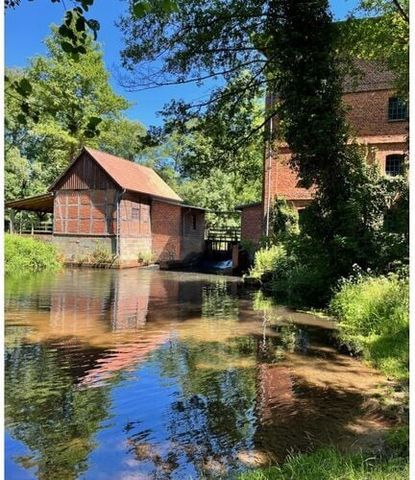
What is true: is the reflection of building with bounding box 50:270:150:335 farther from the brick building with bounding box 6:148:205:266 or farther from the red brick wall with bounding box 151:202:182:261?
the red brick wall with bounding box 151:202:182:261

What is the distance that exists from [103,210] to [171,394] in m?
20.7

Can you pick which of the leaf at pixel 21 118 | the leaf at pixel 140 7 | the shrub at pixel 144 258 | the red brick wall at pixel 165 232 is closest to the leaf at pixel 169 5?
the leaf at pixel 140 7

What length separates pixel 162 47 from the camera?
9.89m

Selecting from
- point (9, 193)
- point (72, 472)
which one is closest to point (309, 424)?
point (72, 472)

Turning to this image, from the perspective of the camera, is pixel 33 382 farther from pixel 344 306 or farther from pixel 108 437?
pixel 344 306

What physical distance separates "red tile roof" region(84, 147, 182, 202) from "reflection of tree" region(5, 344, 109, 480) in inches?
747

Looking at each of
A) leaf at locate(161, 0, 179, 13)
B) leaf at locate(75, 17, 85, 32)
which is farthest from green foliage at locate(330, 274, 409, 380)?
leaf at locate(75, 17, 85, 32)

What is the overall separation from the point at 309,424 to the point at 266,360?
7.87 ft

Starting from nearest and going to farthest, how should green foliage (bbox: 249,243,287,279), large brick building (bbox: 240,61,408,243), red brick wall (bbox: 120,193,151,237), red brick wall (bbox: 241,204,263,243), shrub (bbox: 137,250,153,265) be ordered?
green foliage (bbox: 249,243,287,279), large brick building (bbox: 240,61,408,243), red brick wall (bbox: 241,204,263,243), red brick wall (bbox: 120,193,151,237), shrub (bbox: 137,250,153,265)

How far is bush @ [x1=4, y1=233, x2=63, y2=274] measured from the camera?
62.0 ft

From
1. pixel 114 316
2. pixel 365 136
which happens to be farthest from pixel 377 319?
pixel 365 136

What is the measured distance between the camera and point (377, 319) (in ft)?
27.3

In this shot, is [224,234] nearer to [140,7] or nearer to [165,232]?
[165,232]

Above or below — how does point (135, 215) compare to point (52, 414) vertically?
above
